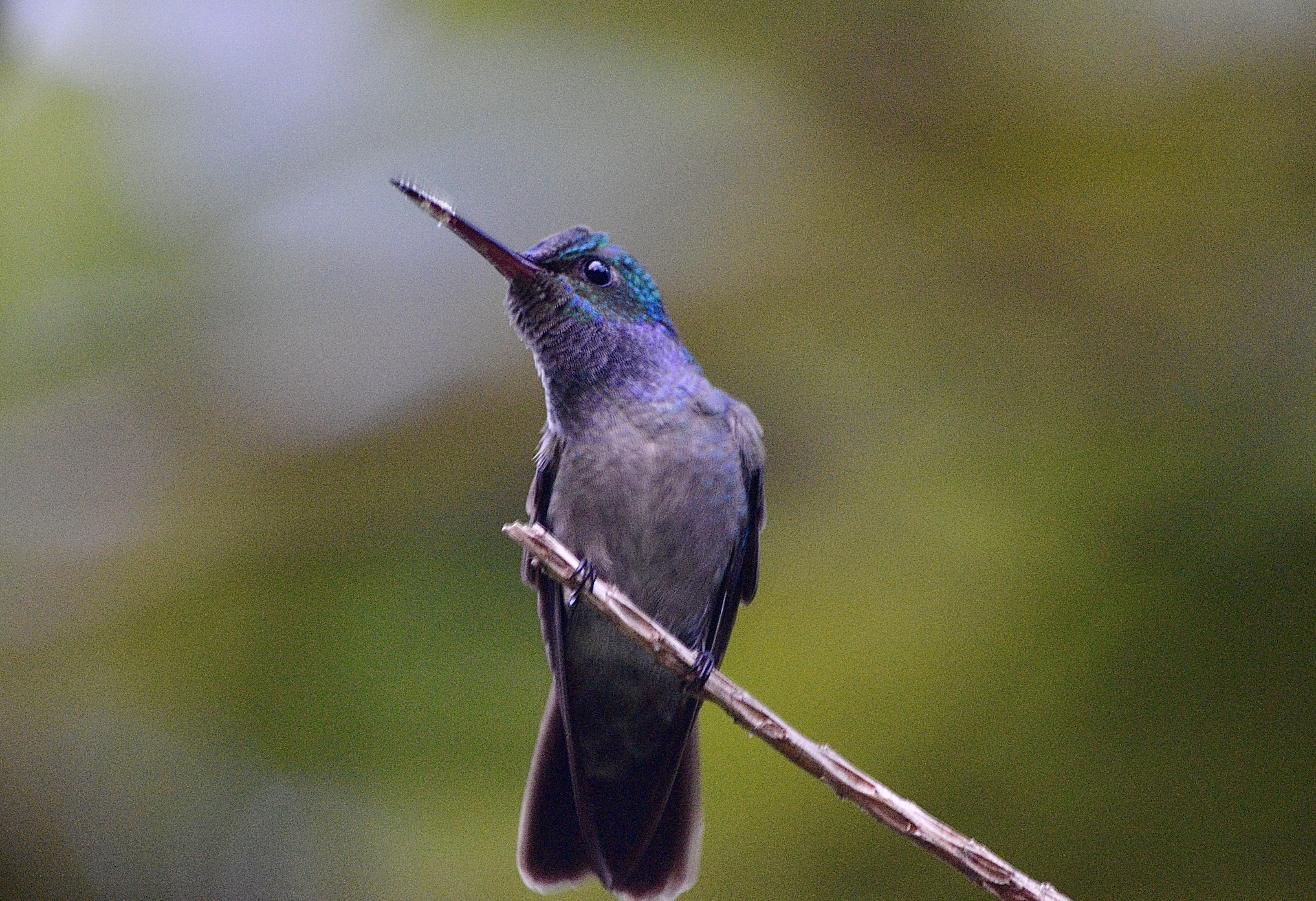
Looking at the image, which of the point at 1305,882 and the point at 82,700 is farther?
the point at 82,700

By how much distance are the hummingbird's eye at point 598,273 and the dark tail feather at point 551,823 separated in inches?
25.8

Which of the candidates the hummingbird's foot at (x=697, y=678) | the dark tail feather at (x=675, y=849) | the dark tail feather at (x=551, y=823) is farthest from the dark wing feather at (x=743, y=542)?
the hummingbird's foot at (x=697, y=678)

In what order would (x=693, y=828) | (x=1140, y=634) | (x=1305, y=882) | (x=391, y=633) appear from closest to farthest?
(x=693, y=828), (x=1305, y=882), (x=1140, y=634), (x=391, y=633)

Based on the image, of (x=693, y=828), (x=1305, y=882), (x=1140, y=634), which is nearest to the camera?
(x=693, y=828)

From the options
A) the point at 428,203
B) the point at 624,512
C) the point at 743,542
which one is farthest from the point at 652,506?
Answer: the point at 428,203

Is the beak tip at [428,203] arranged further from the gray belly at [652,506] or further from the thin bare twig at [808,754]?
the gray belly at [652,506]

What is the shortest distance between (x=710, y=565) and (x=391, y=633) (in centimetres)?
148

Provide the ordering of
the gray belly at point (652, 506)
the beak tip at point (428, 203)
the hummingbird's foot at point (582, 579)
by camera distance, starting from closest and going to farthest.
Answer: the beak tip at point (428, 203) → the hummingbird's foot at point (582, 579) → the gray belly at point (652, 506)

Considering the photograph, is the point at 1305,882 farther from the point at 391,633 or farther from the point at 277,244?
the point at 277,244

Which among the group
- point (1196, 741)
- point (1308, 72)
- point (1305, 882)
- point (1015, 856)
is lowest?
point (1015, 856)

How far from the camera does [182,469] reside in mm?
3197

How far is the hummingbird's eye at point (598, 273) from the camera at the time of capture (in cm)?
192

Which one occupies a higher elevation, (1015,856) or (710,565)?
(1015,856)

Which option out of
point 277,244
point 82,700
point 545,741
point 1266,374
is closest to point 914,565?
point 1266,374
